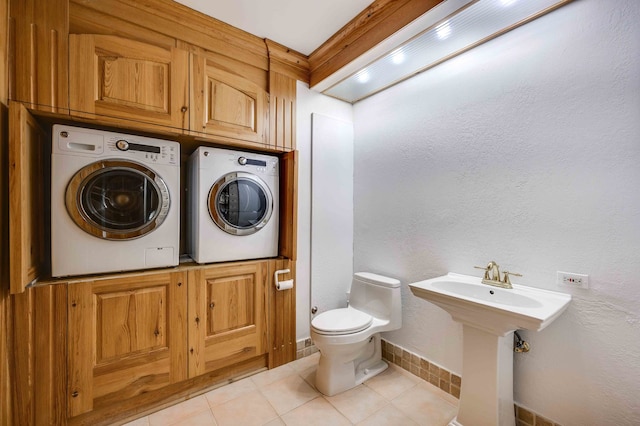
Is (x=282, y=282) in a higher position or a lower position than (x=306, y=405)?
higher

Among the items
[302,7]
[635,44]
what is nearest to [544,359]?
[635,44]

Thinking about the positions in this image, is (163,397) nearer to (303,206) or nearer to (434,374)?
(303,206)

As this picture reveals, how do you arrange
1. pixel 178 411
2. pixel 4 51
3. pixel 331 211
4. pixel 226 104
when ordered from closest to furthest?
pixel 4 51, pixel 178 411, pixel 226 104, pixel 331 211

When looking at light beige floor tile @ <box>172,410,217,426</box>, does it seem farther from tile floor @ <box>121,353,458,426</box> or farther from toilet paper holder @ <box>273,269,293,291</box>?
toilet paper holder @ <box>273,269,293,291</box>

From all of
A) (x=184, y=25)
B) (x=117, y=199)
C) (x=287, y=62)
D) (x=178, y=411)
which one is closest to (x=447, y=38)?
(x=287, y=62)

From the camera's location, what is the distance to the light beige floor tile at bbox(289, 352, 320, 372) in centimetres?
227

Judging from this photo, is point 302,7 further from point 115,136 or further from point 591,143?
point 591,143

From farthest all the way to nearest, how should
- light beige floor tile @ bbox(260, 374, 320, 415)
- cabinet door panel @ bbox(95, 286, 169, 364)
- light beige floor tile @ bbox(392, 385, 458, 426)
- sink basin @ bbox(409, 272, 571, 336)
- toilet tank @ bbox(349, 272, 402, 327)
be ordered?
toilet tank @ bbox(349, 272, 402, 327)
light beige floor tile @ bbox(260, 374, 320, 415)
light beige floor tile @ bbox(392, 385, 458, 426)
cabinet door panel @ bbox(95, 286, 169, 364)
sink basin @ bbox(409, 272, 571, 336)

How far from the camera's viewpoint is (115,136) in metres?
1.62

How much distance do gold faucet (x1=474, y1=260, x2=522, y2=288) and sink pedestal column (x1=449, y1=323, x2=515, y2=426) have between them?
275 millimetres

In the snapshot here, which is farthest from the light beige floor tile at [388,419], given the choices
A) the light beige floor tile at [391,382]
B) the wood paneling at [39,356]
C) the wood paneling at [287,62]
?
the wood paneling at [287,62]

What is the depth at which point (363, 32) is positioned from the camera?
192 cm

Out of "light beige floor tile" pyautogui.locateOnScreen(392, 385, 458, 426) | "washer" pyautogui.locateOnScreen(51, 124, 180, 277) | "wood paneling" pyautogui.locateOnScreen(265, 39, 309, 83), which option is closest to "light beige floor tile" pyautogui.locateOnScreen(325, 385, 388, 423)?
"light beige floor tile" pyautogui.locateOnScreen(392, 385, 458, 426)

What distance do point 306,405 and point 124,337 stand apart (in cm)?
123
